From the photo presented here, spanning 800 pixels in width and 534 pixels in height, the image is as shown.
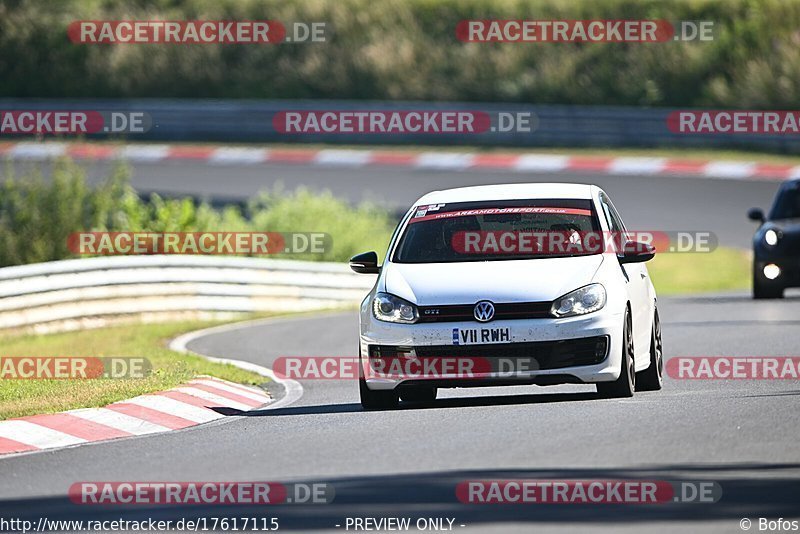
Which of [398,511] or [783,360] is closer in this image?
[398,511]

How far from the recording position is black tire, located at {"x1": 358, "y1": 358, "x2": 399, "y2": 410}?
1234 centimetres

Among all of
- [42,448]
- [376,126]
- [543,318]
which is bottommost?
[42,448]

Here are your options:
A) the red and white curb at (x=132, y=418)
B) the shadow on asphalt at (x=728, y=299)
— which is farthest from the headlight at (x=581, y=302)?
the shadow on asphalt at (x=728, y=299)

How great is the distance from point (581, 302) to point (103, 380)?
4820 mm

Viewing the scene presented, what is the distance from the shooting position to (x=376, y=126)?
1649 inches

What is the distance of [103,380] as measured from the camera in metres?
14.9

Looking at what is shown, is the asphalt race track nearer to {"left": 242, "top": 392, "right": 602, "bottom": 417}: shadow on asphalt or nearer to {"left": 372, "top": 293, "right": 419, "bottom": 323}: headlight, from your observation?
{"left": 242, "top": 392, "right": 602, "bottom": 417}: shadow on asphalt

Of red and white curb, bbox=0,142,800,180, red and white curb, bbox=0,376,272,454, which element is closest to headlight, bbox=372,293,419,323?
red and white curb, bbox=0,376,272,454

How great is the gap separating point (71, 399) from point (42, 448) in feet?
6.51

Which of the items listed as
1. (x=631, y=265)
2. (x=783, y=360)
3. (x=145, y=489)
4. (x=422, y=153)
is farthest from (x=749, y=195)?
(x=145, y=489)

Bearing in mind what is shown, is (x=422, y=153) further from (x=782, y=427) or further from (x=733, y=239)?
(x=782, y=427)

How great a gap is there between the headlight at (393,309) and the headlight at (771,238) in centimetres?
1025

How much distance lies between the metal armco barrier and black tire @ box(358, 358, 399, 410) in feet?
90.4

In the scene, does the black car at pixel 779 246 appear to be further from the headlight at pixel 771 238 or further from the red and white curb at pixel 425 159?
the red and white curb at pixel 425 159
